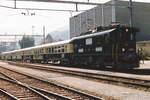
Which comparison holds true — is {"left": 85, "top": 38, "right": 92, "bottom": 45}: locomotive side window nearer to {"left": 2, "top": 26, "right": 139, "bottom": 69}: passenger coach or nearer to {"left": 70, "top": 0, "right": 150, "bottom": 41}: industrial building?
{"left": 2, "top": 26, "right": 139, "bottom": 69}: passenger coach

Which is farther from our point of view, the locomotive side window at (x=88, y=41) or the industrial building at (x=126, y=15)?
the industrial building at (x=126, y=15)

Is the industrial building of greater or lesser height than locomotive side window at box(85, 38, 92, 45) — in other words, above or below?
above

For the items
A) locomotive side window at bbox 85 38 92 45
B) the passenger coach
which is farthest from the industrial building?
locomotive side window at bbox 85 38 92 45

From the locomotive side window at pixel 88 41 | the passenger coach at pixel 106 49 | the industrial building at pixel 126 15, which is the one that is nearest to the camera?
the passenger coach at pixel 106 49

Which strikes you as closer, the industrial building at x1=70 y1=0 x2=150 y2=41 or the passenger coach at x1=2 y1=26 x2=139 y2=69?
the passenger coach at x1=2 y1=26 x2=139 y2=69

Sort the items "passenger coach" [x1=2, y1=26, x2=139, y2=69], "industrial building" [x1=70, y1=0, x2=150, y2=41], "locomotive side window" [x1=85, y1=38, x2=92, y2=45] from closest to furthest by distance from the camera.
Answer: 1. "passenger coach" [x1=2, y1=26, x2=139, y2=69]
2. "locomotive side window" [x1=85, y1=38, x2=92, y2=45]
3. "industrial building" [x1=70, y1=0, x2=150, y2=41]

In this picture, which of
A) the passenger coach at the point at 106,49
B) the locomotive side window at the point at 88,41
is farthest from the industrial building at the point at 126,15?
the locomotive side window at the point at 88,41

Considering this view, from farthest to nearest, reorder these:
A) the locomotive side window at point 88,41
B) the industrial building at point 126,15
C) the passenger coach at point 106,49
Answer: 1. the industrial building at point 126,15
2. the locomotive side window at point 88,41
3. the passenger coach at point 106,49

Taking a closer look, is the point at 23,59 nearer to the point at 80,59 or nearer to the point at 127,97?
the point at 80,59

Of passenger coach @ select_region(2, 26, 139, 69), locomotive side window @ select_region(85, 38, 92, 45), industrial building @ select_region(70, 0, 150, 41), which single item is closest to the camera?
passenger coach @ select_region(2, 26, 139, 69)

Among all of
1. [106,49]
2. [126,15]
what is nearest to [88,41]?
[106,49]

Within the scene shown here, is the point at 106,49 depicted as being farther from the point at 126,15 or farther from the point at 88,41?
the point at 126,15

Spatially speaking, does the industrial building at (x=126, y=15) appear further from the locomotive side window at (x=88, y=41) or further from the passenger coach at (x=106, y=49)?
the locomotive side window at (x=88, y=41)

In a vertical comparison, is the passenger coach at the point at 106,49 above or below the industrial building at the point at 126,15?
below
